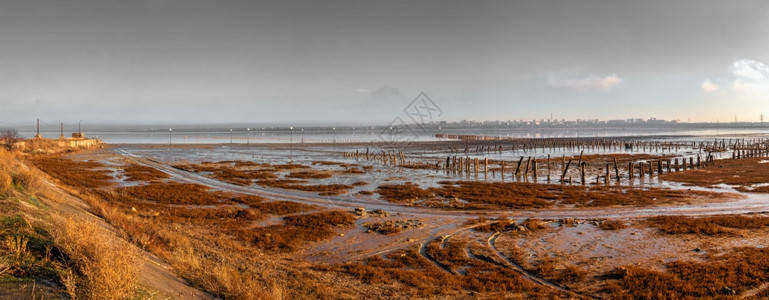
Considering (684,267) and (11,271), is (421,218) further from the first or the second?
(11,271)

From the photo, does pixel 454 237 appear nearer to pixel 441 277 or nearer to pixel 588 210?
pixel 441 277

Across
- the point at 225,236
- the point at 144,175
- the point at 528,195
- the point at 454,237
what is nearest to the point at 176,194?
the point at 225,236

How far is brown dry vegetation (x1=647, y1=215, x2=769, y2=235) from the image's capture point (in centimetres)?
1627

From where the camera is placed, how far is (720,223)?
57.4 feet

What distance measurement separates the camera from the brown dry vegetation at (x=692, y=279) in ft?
32.7

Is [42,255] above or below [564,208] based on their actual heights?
above

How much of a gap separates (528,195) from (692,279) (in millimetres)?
15726

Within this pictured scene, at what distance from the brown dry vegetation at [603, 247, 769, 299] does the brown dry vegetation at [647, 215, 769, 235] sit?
3.66 m

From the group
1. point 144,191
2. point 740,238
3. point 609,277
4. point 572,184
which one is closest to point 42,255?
point 609,277

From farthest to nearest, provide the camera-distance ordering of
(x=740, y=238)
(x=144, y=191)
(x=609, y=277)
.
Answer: (x=144, y=191), (x=740, y=238), (x=609, y=277)

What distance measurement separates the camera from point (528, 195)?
26.5 meters

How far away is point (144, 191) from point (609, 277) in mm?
26457

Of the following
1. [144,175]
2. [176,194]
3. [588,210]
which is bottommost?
[588,210]

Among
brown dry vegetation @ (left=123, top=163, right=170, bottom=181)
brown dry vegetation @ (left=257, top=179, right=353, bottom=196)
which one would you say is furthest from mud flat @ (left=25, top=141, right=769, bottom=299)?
brown dry vegetation @ (left=123, top=163, right=170, bottom=181)
